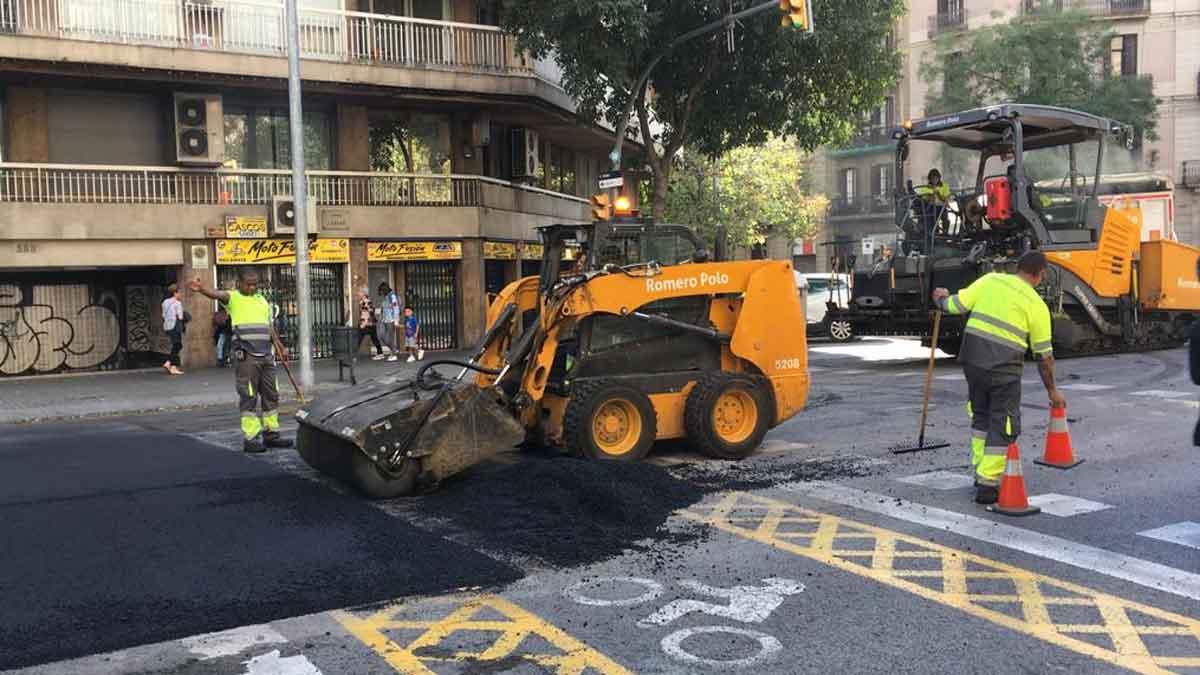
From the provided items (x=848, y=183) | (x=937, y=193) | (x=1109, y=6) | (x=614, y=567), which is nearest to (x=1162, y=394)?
(x=937, y=193)

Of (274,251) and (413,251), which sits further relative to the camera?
(413,251)

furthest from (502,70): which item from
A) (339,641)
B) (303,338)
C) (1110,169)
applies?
(339,641)

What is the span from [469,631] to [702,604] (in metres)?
1.17

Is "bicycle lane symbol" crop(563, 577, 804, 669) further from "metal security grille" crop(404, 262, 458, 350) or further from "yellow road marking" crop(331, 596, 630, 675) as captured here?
"metal security grille" crop(404, 262, 458, 350)

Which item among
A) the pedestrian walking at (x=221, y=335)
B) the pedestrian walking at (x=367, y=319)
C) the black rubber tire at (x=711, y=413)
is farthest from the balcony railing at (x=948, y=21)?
the black rubber tire at (x=711, y=413)

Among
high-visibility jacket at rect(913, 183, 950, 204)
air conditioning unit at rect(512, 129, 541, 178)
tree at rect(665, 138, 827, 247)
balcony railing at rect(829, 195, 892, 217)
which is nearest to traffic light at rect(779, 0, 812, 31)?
high-visibility jacket at rect(913, 183, 950, 204)

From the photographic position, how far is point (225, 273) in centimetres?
2088

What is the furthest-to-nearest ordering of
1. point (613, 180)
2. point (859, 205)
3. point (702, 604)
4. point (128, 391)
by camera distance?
point (859, 205), point (613, 180), point (128, 391), point (702, 604)

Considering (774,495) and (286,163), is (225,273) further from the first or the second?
(774,495)

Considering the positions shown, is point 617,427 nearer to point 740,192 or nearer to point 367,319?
point 367,319

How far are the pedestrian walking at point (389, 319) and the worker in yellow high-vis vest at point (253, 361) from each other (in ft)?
37.6

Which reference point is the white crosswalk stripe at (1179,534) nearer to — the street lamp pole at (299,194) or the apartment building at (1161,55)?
the street lamp pole at (299,194)

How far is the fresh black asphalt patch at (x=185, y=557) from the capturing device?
475cm

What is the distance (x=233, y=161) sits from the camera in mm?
21391
